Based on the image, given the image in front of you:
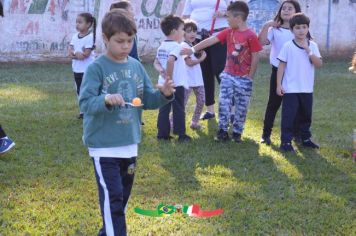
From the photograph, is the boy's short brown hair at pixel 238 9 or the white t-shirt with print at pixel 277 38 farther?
the white t-shirt with print at pixel 277 38

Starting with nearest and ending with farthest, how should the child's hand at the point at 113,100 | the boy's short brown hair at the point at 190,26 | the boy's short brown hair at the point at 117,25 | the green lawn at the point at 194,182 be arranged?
the child's hand at the point at 113,100, the boy's short brown hair at the point at 117,25, the green lawn at the point at 194,182, the boy's short brown hair at the point at 190,26

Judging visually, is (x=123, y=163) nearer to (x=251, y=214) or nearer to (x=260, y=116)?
(x=251, y=214)

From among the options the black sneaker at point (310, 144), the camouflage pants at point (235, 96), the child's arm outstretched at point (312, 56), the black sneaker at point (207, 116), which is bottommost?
the black sneaker at point (207, 116)

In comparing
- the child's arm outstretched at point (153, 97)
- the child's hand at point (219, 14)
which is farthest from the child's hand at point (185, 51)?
the child's arm outstretched at point (153, 97)

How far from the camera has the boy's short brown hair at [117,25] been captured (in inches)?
121

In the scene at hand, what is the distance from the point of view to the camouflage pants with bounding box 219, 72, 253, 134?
5.84 m

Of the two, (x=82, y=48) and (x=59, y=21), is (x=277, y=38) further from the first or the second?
(x=59, y=21)

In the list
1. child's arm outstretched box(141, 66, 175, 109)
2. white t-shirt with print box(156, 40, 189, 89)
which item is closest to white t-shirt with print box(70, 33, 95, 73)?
white t-shirt with print box(156, 40, 189, 89)

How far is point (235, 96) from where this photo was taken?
5926 millimetres

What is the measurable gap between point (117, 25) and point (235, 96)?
9.92 feet

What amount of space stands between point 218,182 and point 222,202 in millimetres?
482

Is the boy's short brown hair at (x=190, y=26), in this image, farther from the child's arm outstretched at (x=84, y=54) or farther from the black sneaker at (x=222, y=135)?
the black sneaker at (x=222, y=135)

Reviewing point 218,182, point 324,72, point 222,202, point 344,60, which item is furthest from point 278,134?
point 344,60

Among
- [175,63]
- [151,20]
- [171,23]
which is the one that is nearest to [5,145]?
[175,63]
